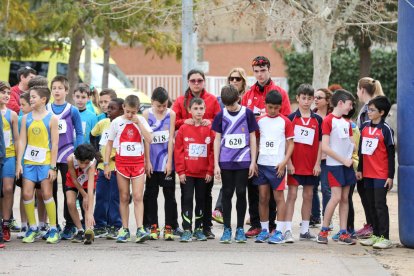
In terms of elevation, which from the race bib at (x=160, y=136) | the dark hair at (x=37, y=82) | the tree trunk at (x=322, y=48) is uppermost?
the tree trunk at (x=322, y=48)

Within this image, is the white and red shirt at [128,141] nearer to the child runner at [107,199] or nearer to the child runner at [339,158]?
the child runner at [107,199]

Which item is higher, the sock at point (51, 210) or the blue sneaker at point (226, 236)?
the sock at point (51, 210)

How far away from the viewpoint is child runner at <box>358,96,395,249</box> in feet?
39.2

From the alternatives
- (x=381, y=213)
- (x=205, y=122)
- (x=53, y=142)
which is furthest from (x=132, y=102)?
(x=381, y=213)

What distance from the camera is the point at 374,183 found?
12055 mm

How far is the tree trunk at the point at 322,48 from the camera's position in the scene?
66.6 feet

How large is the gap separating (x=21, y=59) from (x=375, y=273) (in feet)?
59.3

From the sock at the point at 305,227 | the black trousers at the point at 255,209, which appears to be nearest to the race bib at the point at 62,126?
the black trousers at the point at 255,209

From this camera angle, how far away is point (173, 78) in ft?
124

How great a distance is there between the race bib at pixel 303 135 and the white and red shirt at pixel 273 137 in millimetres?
170

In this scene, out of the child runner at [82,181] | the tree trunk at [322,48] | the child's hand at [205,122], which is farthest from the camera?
the tree trunk at [322,48]

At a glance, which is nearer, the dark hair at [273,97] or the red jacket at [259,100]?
the dark hair at [273,97]

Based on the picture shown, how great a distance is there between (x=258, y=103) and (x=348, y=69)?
2643 centimetres

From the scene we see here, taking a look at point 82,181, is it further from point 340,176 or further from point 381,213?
point 381,213
